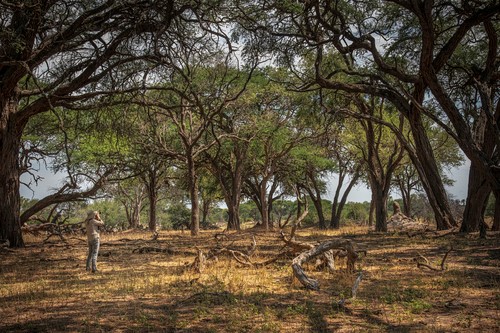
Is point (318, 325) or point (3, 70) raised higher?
point (3, 70)

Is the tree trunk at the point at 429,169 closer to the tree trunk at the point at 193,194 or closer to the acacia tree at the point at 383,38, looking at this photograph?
the acacia tree at the point at 383,38

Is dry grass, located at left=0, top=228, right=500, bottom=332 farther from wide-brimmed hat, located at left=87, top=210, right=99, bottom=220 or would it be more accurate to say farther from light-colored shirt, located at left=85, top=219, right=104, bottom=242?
wide-brimmed hat, located at left=87, top=210, right=99, bottom=220

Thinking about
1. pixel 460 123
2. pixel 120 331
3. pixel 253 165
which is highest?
pixel 253 165

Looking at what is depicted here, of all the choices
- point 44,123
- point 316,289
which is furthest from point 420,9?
point 44,123

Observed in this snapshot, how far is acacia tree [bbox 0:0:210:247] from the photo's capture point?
Answer: 8871 millimetres

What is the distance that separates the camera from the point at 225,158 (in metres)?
28.3

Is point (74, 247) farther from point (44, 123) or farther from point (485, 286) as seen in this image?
point (485, 286)

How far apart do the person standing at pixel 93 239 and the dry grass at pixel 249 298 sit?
0.31 metres

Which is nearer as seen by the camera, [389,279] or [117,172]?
[389,279]

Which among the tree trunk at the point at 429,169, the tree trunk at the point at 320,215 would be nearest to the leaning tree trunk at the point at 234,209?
the tree trunk at the point at 320,215

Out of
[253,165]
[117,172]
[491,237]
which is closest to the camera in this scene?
[491,237]

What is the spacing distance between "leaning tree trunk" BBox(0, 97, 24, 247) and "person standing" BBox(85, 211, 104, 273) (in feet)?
15.4

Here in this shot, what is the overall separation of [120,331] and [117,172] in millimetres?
21700

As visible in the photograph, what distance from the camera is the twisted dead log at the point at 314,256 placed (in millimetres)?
6617
